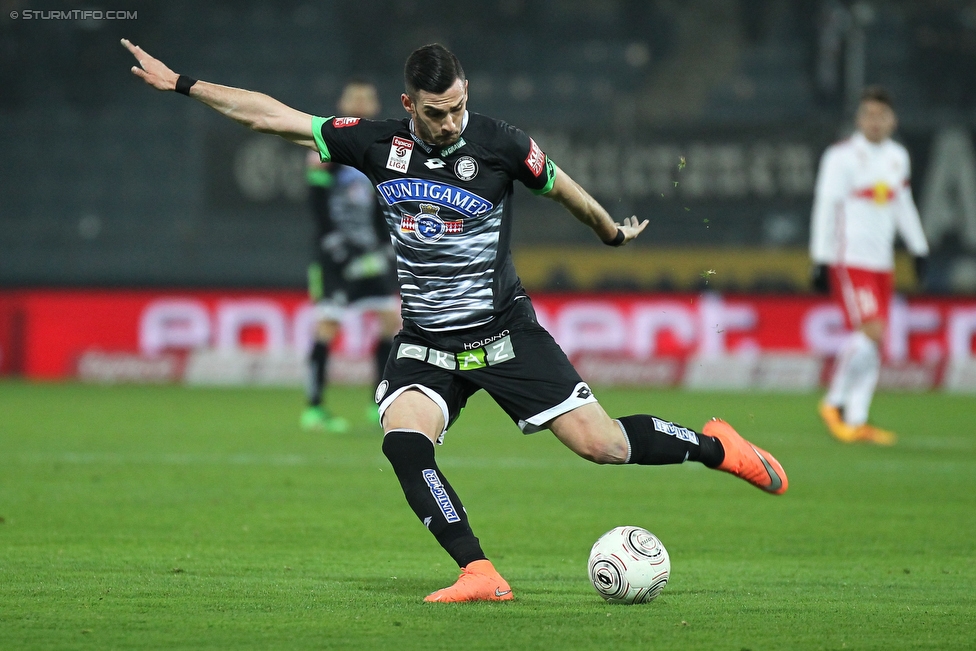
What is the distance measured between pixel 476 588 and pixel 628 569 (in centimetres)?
50

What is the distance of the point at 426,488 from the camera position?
14.9 ft

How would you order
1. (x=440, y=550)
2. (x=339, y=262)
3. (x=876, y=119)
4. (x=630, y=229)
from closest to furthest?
(x=630, y=229) → (x=440, y=550) → (x=876, y=119) → (x=339, y=262)

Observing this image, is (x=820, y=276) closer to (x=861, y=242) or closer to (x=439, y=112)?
(x=861, y=242)

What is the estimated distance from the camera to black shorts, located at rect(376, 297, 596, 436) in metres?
4.75

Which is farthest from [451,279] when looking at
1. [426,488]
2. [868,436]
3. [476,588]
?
[868,436]

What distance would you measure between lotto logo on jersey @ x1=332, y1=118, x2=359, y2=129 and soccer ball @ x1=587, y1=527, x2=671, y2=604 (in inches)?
65.8

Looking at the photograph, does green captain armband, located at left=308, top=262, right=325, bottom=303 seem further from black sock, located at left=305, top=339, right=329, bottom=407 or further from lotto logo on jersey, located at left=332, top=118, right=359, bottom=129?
lotto logo on jersey, located at left=332, top=118, right=359, bottom=129

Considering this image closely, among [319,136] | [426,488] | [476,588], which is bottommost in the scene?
[476,588]

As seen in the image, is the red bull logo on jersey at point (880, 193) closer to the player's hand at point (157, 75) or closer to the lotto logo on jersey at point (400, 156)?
the lotto logo on jersey at point (400, 156)

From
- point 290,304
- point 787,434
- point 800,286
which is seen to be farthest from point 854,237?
point 290,304

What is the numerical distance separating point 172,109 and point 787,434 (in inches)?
379

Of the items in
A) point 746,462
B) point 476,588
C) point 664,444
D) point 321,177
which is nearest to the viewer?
point 476,588

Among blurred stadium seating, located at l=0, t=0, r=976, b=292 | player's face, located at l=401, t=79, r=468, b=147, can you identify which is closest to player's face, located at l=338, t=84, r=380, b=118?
player's face, located at l=401, t=79, r=468, b=147

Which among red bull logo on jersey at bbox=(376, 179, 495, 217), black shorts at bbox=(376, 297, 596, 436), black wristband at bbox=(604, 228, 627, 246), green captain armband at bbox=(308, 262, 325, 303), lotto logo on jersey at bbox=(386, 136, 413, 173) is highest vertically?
lotto logo on jersey at bbox=(386, 136, 413, 173)
